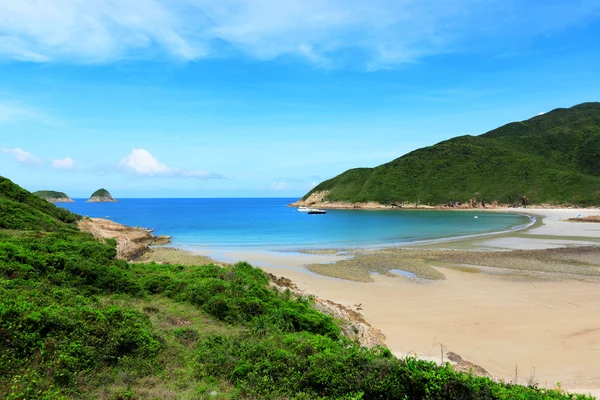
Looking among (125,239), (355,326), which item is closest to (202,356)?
(355,326)

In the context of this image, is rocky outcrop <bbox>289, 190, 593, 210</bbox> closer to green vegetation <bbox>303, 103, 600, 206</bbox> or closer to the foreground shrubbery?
green vegetation <bbox>303, 103, 600, 206</bbox>

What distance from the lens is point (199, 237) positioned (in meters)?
53.4

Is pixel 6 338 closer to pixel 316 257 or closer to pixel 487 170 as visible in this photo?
pixel 316 257

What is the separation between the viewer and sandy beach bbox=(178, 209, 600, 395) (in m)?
11.8

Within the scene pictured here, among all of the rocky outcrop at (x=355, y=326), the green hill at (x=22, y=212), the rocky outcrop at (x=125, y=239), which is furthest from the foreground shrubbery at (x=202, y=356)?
the rocky outcrop at (x=125, y=239)

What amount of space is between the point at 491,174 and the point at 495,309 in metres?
141

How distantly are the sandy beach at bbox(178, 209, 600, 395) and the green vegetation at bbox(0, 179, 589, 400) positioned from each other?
3.80 metres

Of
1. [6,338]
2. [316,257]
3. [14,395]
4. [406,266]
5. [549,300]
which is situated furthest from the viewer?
[316,257]

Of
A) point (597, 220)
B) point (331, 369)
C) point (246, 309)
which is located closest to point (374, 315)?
point (246, 309)

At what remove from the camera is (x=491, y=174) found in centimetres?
14000

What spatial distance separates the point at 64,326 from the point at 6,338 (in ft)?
3.40

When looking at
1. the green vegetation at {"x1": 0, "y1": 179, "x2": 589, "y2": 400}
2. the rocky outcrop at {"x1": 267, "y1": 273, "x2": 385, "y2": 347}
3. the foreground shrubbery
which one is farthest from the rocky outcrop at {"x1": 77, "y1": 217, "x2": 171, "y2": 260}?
the foreground shrubbery

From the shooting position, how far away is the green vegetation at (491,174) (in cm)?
12531

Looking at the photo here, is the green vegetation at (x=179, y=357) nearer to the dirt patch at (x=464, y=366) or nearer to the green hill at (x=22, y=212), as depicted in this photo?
the dirt patch at (x=464, y=366)
